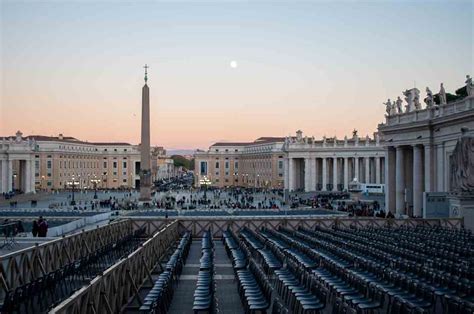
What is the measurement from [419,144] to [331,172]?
74293mm

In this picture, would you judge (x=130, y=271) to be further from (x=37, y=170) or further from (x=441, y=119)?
(x=37, y=170)

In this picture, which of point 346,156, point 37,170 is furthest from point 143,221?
point 37,170

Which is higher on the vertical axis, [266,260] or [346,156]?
[346,156]

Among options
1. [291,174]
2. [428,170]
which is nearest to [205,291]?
[428,170]

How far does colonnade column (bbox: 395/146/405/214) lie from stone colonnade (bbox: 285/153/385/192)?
57974mm

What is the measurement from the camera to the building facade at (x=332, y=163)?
10981 cm

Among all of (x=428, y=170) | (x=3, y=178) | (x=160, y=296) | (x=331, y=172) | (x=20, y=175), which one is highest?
(x=331, y=172)

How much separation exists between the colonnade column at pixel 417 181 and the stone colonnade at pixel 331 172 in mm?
61349

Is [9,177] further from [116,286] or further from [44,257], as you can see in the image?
[116,286]

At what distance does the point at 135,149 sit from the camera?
166875mm

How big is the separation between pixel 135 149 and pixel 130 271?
506 feet

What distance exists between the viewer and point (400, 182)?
49.4 m

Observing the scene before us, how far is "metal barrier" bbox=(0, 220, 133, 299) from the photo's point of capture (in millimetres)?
14336

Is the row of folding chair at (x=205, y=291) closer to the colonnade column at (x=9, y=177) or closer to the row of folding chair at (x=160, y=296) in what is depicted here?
the row of folding chair at (x=160, y=296)
